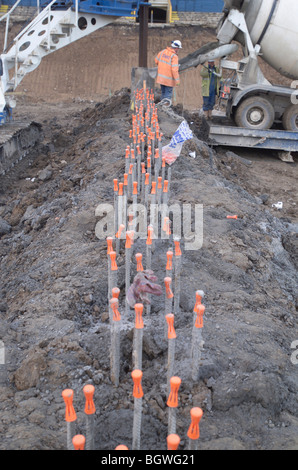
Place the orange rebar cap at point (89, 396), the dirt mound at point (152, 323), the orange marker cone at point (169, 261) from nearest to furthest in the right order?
the orange rebar cap at point (89, 396)
the dirt mound at point (152, 323)
the orange marker cone at point (169, 261)

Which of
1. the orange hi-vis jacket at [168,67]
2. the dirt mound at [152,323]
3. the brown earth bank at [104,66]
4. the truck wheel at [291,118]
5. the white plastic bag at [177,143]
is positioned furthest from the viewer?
the brown earth bank at [104,66]

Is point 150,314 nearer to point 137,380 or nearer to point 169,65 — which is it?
point 137,380

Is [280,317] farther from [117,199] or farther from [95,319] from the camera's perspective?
[117,199]

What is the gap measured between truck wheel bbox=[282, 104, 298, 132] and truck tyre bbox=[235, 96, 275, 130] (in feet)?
1.27

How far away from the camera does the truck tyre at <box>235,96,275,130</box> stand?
991 cm

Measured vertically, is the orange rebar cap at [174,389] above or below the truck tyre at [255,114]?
above

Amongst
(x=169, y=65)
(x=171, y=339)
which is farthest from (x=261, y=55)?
(x=171, y=339)

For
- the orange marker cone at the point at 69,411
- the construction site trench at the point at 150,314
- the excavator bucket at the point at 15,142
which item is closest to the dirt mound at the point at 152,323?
the construction site trench at the point at 150,314

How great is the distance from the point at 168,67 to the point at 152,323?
7.59 metres

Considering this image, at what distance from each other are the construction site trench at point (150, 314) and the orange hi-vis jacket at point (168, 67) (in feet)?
5.38

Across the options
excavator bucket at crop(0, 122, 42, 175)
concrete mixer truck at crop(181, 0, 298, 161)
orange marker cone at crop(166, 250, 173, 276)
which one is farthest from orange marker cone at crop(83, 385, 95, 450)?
concrete mixer truck at crop(181, 0, 298, 161)

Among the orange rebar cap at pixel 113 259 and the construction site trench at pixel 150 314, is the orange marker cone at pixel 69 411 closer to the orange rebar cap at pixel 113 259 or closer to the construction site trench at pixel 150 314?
the construction site trench at pixel 150 314

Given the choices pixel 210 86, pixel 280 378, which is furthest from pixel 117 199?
pixel 210 86

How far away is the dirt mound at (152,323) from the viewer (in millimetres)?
2660
